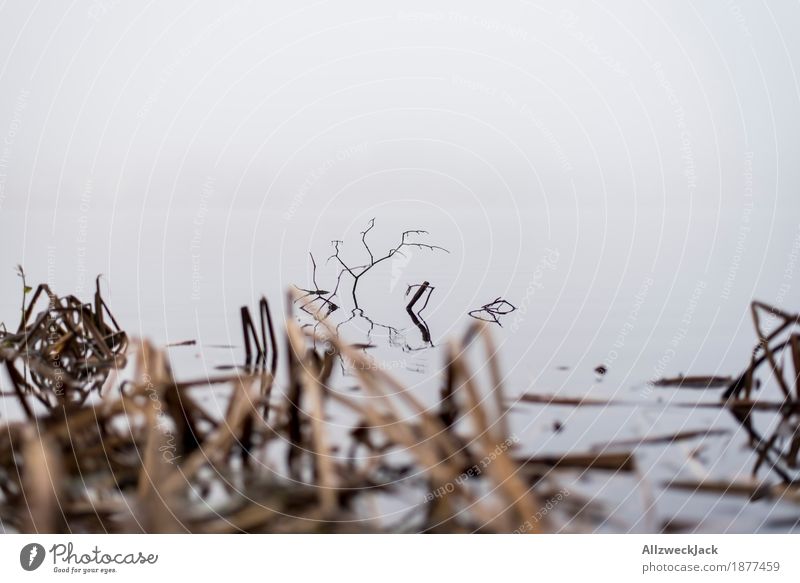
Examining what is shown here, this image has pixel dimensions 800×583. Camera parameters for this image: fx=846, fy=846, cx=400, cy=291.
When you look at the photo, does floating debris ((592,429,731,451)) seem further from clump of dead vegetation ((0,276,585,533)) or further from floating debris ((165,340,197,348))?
floating debris ((165,340,197,348))

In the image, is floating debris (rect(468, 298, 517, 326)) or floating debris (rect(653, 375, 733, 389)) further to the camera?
floating debris (rect(468, 298, 517, 326))

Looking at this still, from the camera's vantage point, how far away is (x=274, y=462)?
90 cm

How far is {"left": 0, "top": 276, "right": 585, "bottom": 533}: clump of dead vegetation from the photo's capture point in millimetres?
822

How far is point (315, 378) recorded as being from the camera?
0.98m

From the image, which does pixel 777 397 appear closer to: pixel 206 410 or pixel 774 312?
pixel 774 312
